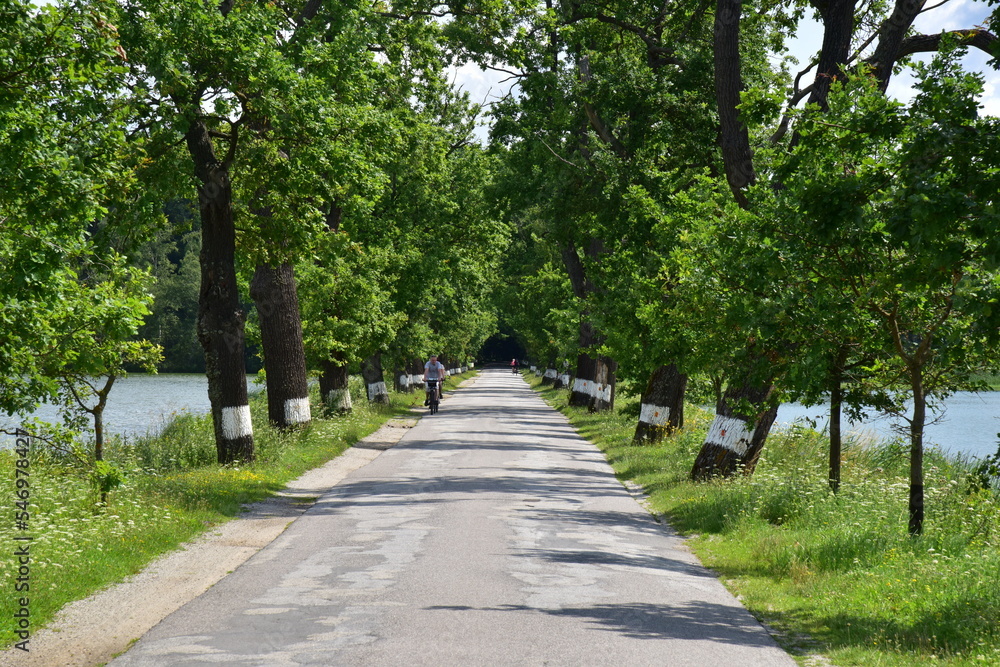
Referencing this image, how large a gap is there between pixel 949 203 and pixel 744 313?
355cm

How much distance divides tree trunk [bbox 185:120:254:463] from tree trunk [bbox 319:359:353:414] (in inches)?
510

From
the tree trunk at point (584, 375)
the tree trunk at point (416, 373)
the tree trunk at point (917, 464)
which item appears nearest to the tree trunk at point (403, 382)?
the tree trunk at point (416, 373)

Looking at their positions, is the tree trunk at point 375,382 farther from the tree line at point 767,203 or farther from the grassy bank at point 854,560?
the grassy bank at point 854,560

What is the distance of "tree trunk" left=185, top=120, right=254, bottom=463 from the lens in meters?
16.7

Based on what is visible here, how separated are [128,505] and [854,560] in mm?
8407

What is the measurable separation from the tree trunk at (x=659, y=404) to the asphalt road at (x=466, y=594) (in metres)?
7.82

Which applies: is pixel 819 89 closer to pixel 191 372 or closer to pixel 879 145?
pixel 879 145

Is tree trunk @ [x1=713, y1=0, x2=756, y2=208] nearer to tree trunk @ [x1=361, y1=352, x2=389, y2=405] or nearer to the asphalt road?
the asphalt road

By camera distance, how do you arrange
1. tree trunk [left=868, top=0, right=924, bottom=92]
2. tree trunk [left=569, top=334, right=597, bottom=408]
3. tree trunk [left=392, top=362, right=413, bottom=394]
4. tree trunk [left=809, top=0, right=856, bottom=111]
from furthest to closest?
1. tree trunk [left=392, top=362, right=413, bottom=394]
2. tree trunk [left=569, top=334, right=597, bottom=408]
3. tree trunk [left=809, top=0, right=856, bottom=111]
4. tree trunk [left=868, top=0, right=924, bottom=92]

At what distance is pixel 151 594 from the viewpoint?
336 inches

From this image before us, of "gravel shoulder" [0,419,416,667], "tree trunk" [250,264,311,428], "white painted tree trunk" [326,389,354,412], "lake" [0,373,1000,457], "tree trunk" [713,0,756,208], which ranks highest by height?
"tree trunk" [713,0,756,208]

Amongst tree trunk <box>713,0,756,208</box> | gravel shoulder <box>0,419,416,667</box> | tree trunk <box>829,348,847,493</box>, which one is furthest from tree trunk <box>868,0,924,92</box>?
gravel shoulder <box>0,419,416,667</box>

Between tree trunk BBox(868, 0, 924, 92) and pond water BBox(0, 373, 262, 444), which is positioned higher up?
tree trunk BBox(868, 0, 924, 92)

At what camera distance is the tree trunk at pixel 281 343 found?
21.5 m
